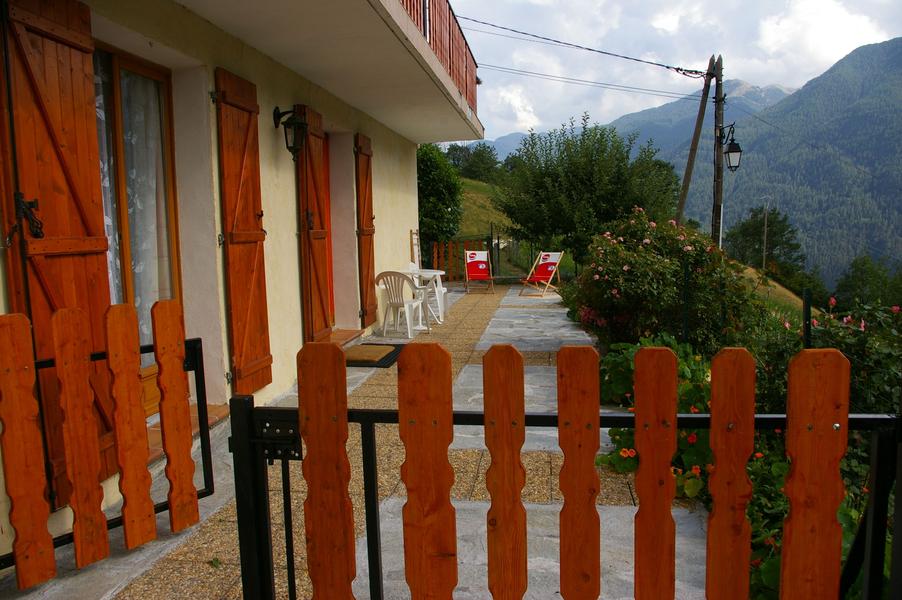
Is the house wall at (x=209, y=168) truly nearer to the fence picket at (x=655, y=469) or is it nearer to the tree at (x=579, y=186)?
the fence picket at (x=655, y=469)

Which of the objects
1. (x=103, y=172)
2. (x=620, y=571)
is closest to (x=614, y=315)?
(x=620, y=571)

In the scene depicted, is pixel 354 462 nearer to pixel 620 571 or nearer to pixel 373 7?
pixel 620 571

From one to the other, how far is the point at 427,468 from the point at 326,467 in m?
0.25

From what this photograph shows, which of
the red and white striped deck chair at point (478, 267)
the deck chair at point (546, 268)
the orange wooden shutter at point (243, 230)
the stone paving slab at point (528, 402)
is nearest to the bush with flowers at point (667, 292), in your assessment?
the stone paving slab at point (528, 402)

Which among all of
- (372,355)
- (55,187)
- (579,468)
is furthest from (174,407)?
(372,355)

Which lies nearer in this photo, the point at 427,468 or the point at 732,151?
the point at 427,468

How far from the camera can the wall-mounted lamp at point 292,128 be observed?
5207mm

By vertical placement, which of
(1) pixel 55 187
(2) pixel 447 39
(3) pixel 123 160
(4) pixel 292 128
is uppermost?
(2) pixel 447 39

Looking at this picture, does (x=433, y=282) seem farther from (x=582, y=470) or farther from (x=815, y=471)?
(x=815, y=471)

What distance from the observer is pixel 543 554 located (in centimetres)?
252

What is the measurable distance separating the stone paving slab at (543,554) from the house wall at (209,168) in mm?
1407

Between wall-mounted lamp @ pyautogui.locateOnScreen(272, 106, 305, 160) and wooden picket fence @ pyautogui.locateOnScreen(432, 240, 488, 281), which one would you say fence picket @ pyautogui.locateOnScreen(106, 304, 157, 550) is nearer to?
wall-mounted lamp @ pyautogui.locateOnScreen(272, 106, 305, 160)

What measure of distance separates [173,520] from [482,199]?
34260 mm

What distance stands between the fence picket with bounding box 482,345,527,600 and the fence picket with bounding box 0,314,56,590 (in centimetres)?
164
